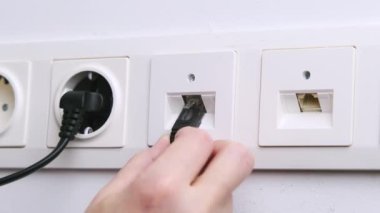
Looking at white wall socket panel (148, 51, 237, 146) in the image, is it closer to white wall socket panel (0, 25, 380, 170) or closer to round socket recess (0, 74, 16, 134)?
white wall socket panel (0, 25, 380, 170)

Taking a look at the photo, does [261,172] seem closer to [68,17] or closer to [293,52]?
[293,52]

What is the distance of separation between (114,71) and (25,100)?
0.30 ft

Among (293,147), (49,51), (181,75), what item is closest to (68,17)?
(49,51)

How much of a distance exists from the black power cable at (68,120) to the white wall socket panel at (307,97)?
0.14m

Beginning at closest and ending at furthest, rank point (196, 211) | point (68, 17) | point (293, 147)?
point (196, 211)
point (293, 147)
point (68, 17)

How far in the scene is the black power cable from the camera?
0.52 m

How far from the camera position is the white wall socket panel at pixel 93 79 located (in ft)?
1.74

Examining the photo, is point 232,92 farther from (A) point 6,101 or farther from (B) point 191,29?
(A) point 6,101

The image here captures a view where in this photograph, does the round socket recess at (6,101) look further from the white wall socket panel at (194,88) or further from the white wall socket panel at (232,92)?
the white wall socket panel at (194,88)

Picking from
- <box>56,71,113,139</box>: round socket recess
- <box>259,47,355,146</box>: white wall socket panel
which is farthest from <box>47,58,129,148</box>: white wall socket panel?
<box>259,47,355,146</box>: white wall socket panel

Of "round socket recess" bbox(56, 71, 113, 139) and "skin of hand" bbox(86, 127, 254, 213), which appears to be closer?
"skin of hand" bbox(86, 127, 254, 213)

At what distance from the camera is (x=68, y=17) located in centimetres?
58

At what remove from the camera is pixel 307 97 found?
489 millimetres

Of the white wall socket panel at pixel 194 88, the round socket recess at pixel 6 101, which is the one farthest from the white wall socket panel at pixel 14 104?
the white wall socket panel at pixel 194 88
